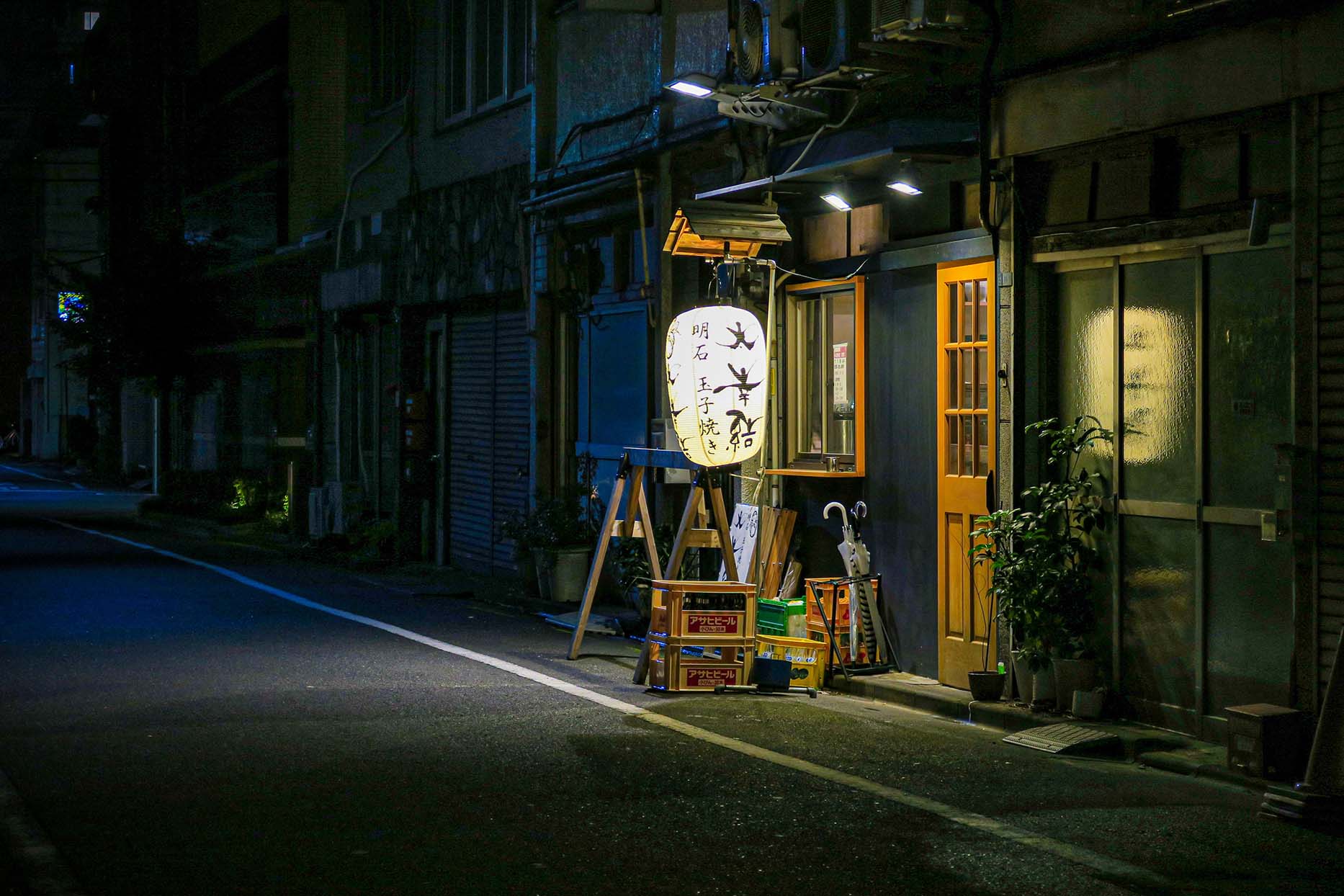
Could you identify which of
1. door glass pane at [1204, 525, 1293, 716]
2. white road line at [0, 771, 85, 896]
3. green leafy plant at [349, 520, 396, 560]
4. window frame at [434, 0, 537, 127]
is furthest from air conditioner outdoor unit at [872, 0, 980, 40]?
green leafy plant at [349, 520, 396, 560]

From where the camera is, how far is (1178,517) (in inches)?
363

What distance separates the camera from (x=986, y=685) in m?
10.1

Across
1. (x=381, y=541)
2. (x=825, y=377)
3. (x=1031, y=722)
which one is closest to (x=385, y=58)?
(x=381, y=541)

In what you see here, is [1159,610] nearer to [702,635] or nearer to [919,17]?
[702,635]

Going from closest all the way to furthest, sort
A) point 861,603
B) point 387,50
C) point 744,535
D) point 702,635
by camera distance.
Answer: point 702,635 < point 861,603 < point 744,535 < point 387,50

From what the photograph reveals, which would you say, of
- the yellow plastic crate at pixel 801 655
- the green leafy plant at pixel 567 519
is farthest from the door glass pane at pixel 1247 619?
the green leafy plant at pixel 567 519

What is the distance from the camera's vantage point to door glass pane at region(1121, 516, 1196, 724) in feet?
30.2

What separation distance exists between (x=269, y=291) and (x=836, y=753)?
2528 cm

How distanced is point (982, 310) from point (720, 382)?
2070mm

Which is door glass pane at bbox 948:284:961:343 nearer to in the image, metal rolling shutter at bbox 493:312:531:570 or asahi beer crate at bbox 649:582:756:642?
asahi beer crate at bbox 649:582:756:642

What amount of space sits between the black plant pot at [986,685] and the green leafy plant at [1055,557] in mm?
332

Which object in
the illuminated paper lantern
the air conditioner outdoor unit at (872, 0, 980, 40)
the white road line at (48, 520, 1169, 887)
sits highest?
the air conditioner outdoor unit at (872, 0, 980, 40)

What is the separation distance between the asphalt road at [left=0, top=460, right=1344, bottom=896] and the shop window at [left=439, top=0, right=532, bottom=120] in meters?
9.50

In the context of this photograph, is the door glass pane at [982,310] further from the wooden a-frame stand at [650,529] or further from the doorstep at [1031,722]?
the doorstep at [1031,722]
